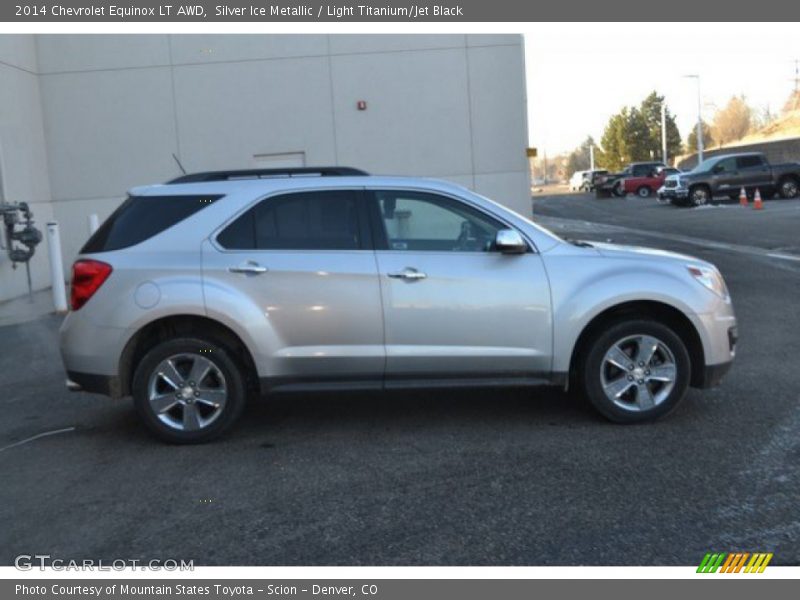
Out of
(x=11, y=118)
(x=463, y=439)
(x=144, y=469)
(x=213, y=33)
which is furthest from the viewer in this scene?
(x=213, y=33)

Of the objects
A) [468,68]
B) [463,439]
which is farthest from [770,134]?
[463,439]

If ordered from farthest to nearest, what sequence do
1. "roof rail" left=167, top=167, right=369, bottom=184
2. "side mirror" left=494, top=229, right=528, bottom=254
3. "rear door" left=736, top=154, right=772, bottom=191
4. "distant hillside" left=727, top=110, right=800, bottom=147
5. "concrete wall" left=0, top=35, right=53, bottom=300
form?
"distant hillside" left=727, top=110, right=800, bottom=147, "rear door" left=736, top=154, right=772, bottom=191, "concrete wall" left=0, top=35, right=53, bottom=300, "roof rail" left=167, top=167, right=369, bottom=184, "side mirror" left=494, top=229, right=528, bottom=254

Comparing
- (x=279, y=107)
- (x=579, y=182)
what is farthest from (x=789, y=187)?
(x=579, y=182)

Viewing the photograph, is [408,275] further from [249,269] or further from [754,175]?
[754,175]

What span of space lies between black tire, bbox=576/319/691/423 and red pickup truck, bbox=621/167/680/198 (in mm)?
44329

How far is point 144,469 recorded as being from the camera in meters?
5.54

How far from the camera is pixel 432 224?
240 inches

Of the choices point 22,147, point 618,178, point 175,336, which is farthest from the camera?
point 618,178

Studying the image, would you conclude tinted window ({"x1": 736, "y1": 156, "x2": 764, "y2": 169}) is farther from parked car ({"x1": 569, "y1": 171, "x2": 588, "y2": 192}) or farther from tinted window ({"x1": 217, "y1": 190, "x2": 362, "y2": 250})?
tinted window ({"x1": 217, "y1": 190, "x2": 362, "y2": 250})

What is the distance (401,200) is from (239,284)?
4.17ft

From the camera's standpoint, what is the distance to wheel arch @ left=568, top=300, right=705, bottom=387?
19.8 ft

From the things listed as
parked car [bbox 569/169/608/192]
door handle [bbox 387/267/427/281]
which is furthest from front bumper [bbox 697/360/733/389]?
parked car [bbox 569/169/608/192]

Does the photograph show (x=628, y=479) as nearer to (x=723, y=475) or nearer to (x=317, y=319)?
(x=723, y=475)

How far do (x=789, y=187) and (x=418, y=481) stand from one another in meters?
34.0
